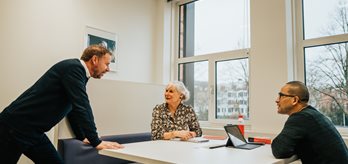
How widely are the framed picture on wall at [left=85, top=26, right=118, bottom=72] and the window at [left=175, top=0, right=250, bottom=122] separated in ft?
3.17

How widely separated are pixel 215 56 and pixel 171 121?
1.44m

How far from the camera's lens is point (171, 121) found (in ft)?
7.71

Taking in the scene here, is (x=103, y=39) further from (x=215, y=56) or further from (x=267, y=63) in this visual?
(x=267, y=63)

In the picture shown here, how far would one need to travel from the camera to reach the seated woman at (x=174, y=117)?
88.0 inches

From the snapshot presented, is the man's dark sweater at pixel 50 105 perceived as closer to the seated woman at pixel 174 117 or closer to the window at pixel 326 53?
the seated woman at pixel 174 117

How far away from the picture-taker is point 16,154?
1.54m

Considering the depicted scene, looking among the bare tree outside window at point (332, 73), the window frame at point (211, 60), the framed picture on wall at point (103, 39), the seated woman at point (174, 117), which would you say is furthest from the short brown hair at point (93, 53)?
the bare tree outside window at point (332, 73)

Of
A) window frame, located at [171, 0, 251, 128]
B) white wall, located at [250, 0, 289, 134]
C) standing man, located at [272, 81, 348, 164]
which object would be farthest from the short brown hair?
window frame, located at [171, 0, 251, 128]

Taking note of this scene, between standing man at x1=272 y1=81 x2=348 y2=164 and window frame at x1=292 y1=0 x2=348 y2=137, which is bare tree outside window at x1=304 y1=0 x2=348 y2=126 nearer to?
window frame at x1=292 y1=0 x2=348 y2=137

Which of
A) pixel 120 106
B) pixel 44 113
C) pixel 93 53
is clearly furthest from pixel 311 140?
pixel 120 106

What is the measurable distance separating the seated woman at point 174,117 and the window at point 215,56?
969mm

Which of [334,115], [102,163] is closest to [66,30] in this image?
[102,163]

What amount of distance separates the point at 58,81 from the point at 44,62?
4.41 ft

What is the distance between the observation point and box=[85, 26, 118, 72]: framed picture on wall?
3.16 m
